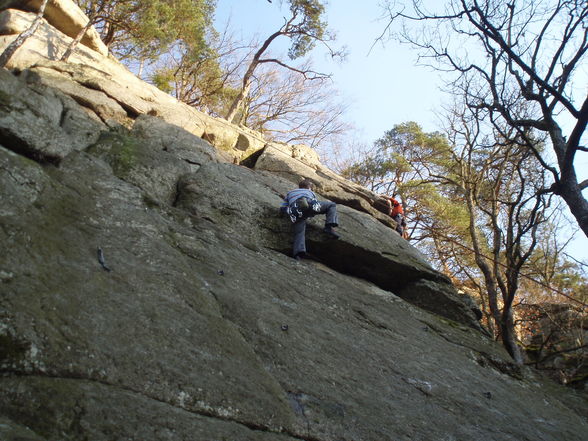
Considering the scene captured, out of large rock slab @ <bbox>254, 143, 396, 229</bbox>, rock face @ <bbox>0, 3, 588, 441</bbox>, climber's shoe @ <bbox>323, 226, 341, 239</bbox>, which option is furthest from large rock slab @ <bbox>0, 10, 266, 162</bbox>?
climber's shoe @ <bbox>323, 226, 341, 239</bbox>

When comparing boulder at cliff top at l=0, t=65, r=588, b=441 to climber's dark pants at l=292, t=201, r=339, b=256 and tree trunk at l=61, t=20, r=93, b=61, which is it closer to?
climber's dark pants at l=292, t=201, r=339, b=256

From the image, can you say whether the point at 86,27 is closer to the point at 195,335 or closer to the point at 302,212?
the point at 302,212

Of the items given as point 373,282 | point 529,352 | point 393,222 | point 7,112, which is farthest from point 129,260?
point 529,352

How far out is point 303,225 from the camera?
744 cm

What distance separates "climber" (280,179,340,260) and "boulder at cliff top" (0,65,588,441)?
0.40 m

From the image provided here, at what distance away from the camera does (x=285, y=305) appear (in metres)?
5.13

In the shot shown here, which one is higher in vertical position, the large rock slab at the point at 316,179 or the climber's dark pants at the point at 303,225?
the large rock slab at the point at 316,179

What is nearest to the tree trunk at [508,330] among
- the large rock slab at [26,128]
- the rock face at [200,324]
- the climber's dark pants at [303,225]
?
the rock face at [200,324]

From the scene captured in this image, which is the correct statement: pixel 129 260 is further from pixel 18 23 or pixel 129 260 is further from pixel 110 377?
pixel 18 23

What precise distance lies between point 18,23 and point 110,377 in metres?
12.7

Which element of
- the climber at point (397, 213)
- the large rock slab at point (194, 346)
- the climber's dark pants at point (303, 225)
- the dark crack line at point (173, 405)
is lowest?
the dark crack line at point (173, 405)

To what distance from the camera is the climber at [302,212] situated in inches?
287

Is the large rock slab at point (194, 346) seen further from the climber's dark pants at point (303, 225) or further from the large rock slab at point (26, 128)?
the climber's dark pants at point (303, 225)

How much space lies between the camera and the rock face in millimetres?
2746
